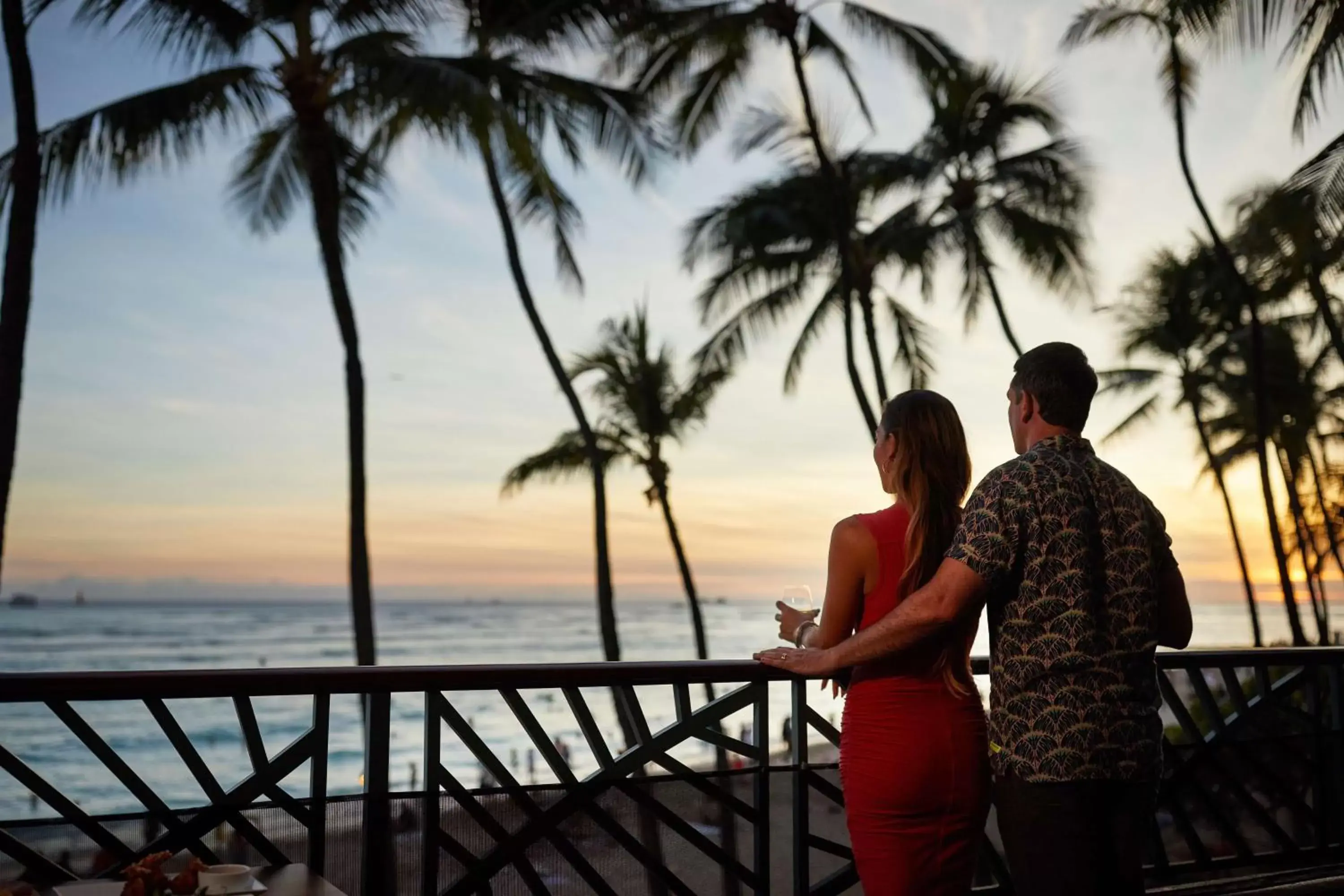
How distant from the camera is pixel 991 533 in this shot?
206 cm

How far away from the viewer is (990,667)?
216 cm

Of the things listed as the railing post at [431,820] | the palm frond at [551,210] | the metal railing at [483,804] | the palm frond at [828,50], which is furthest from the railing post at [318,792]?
the palm frond at [828,50]

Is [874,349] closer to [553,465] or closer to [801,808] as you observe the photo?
[553,465]

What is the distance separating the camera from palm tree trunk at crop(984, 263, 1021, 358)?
17.7m

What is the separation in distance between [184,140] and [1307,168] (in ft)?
33.3

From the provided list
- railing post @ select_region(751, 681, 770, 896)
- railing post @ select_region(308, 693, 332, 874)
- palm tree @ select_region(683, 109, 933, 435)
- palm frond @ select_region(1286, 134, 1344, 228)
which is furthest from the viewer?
palm tree @ select_region(683, 109, 933, 435)

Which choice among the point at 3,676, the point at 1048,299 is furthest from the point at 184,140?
the point at 1048,299

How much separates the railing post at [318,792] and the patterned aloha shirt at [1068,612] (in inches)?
60.7

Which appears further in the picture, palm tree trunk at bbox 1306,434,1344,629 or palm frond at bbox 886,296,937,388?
palm frond at bbox 886,296,937,388

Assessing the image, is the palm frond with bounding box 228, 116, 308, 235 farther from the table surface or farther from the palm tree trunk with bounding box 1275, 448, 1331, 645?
the palm tree trunk with bounding box 1275, 448, 1331, 645

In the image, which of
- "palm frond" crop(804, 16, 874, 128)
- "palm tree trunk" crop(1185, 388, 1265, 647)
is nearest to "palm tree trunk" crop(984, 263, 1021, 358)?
"palm frond" crop(804, 16, 874, 128)

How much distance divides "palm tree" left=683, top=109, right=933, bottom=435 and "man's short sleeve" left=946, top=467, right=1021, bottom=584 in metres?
16.4

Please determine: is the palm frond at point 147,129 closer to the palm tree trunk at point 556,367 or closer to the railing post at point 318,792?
the palm tree trunk at point 556,367

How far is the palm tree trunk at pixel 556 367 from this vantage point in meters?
14.9
